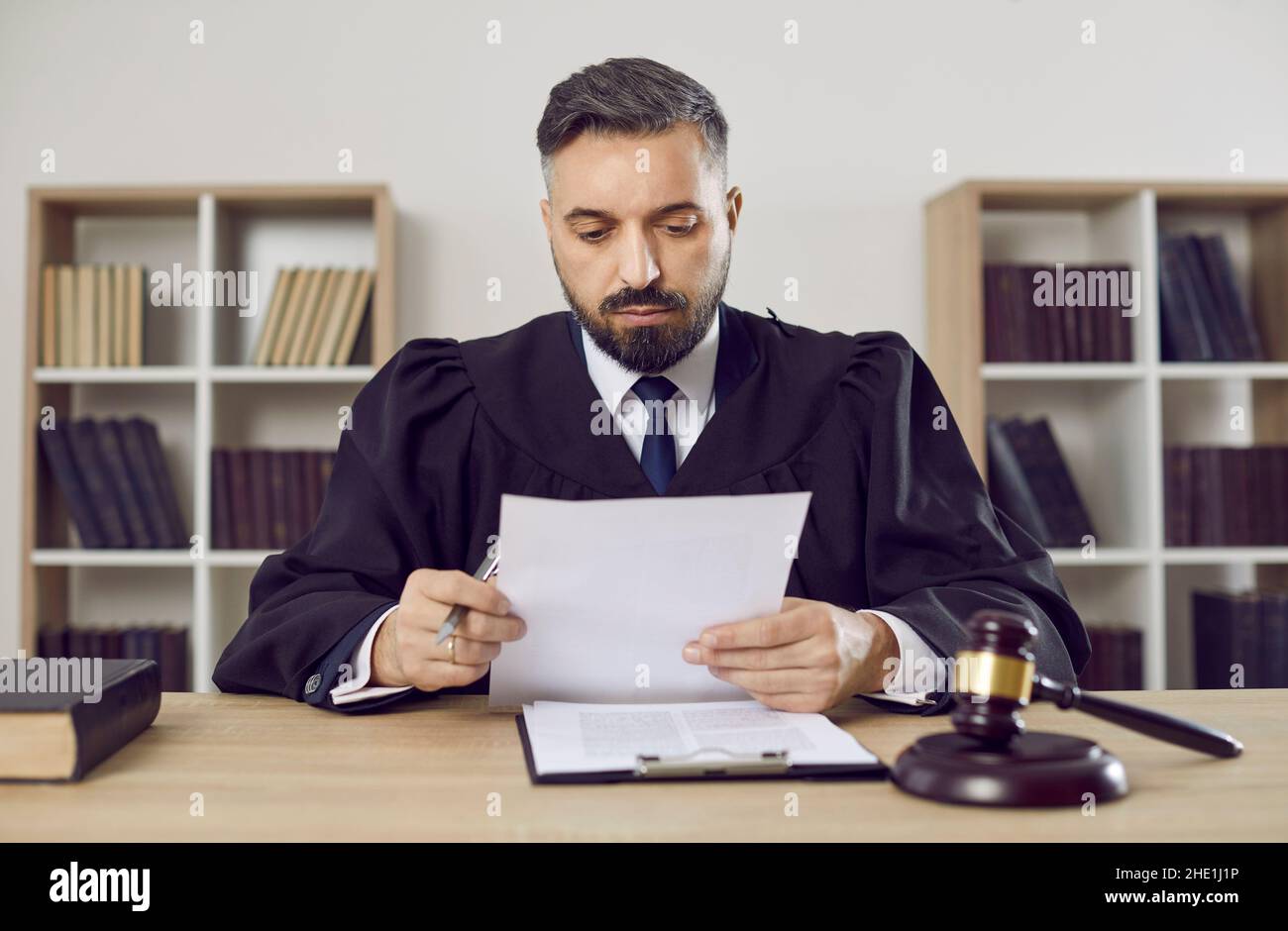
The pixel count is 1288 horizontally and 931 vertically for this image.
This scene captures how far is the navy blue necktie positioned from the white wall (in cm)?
194

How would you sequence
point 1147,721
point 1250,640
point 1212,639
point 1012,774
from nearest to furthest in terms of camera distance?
point 1012,774, point 1147,721, point 1250,640, point 1212,639

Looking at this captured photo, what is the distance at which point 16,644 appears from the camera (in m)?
3.78

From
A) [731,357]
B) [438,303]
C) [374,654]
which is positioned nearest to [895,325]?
[438,303]

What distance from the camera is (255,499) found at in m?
3.54

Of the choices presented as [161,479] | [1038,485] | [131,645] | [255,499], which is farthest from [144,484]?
[1038,485]

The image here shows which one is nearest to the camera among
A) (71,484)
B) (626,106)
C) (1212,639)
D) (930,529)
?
(930,529)

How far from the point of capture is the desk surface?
90 centimetres

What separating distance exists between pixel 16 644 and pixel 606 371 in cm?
272

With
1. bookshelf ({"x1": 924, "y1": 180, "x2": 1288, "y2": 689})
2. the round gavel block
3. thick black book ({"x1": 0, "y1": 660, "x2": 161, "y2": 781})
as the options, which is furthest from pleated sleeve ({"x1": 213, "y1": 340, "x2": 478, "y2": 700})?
bookshelf ({"x1": 924, "y1": 180, "x2": 1288, "y2": 689})

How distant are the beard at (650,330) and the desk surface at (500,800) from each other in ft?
2.72

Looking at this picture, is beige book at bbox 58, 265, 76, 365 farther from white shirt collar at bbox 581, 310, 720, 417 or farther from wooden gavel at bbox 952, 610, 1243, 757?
wooden gavel at bbox 952, 610, 1243, 757

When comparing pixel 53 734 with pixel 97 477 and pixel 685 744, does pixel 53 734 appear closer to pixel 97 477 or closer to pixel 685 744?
pixel 685 744

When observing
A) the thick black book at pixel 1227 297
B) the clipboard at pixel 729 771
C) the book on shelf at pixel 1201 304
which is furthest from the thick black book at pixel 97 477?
the thick black book at pixel 1227 297

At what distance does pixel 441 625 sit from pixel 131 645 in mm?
2672
